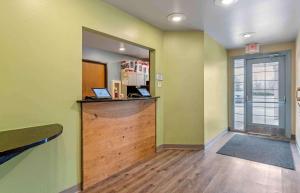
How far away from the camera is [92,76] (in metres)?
5.29

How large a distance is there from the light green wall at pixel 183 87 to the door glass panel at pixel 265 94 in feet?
7.68

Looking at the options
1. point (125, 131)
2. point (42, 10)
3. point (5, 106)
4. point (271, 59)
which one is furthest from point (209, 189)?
point (271, 59)

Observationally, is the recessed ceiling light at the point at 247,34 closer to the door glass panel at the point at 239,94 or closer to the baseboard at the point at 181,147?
the door glass panel at the point at 239,94

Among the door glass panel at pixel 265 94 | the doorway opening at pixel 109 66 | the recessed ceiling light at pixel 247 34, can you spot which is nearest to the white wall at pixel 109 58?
the doorway opening at pixel 109 66

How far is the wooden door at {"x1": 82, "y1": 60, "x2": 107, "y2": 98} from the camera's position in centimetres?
508

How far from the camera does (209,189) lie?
2.33 metres

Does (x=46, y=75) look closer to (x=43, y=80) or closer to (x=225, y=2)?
(x=43, y=80)

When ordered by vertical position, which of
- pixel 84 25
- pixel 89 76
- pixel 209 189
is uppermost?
pixel 84 25

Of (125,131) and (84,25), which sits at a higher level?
(84,25)

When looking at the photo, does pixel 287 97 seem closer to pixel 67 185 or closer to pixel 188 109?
pixel 188 109

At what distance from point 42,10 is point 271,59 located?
5131 millimetres

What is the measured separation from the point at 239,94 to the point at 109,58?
383 cm

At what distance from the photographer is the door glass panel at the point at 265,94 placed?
500 centimetres

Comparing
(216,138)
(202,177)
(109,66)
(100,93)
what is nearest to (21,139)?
(100,93)
